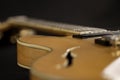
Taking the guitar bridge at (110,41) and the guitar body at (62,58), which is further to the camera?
the guitar bridge at (110,41)

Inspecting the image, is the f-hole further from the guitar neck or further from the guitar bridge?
the guitar neck

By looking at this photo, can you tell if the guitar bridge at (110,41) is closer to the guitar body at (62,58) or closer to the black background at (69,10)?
the guitar body at (62,58)

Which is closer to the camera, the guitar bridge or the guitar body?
the guitar body

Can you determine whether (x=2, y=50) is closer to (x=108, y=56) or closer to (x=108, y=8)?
(x=108, y=8)

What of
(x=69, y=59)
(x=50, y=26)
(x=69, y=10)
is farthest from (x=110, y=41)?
(x=69, y=10)

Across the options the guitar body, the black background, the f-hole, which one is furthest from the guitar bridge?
the black background

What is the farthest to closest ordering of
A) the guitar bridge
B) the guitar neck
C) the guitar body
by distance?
the guitar neck < the guitar bridge < the guitar body

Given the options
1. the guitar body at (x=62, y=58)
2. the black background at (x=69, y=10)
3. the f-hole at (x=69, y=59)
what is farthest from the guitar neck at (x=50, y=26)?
the f-hole at (x=69, y=59)
